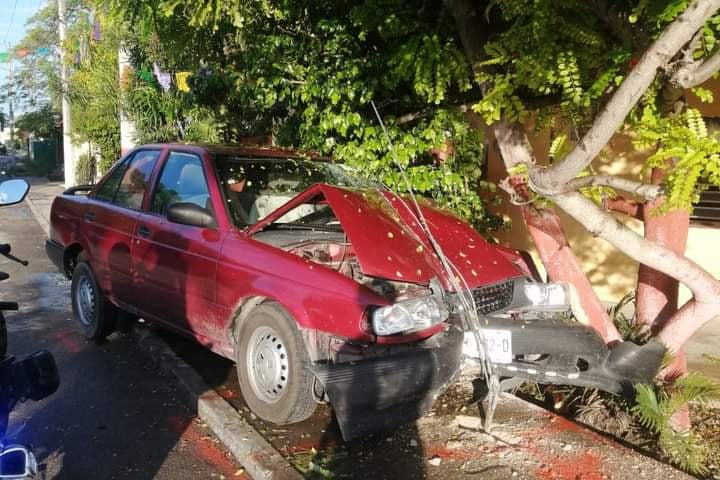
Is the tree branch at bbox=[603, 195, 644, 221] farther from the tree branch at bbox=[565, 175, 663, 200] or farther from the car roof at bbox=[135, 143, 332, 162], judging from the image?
the car roof at bbox=[135, 143, 332, 162]

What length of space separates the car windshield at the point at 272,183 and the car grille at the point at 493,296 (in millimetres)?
1286

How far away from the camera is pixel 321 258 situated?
440cm

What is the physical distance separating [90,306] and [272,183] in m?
2.28

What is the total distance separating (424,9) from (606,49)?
1.61 metres

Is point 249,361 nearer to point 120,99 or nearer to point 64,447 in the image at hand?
point 64,447

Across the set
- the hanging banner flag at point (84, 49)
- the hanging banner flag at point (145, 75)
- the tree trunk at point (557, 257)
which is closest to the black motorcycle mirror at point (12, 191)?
the tree trunk at point (557, 257)

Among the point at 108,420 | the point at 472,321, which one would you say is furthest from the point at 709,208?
the point at 108,420

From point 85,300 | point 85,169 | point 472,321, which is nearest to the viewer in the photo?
point 472,321

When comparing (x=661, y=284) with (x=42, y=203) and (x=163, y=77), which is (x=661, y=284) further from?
(x=42, y=203)

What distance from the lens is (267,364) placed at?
407cm

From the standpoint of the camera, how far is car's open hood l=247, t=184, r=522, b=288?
380 centimetres

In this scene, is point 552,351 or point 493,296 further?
point 493,296

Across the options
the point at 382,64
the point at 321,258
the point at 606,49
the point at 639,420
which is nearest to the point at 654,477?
the point at 639,420

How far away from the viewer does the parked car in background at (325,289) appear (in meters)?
3.62
